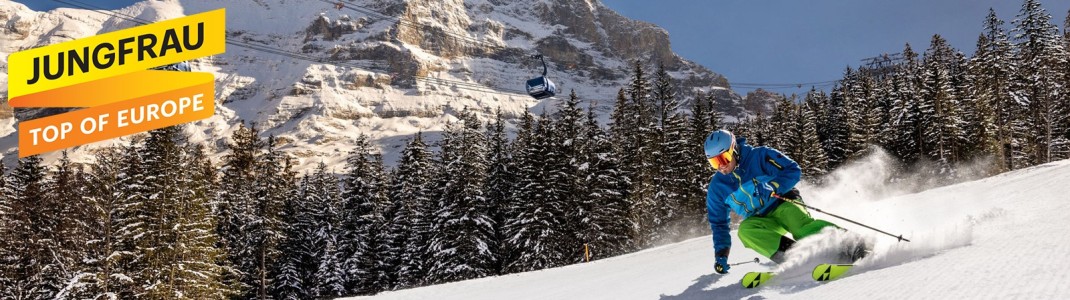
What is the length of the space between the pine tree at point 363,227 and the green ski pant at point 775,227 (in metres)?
40.1

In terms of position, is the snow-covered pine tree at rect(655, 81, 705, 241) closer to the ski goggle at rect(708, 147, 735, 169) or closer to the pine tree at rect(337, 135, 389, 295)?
the pine tree at rect(337, 135, 389, 295)

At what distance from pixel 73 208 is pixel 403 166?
19.0 metres

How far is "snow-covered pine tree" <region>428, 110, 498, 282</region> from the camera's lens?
35.9 meters

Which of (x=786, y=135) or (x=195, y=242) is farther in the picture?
(x=786, y=135)

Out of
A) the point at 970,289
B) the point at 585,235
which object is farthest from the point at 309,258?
the point at 970,289

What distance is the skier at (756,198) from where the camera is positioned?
17.7 feet

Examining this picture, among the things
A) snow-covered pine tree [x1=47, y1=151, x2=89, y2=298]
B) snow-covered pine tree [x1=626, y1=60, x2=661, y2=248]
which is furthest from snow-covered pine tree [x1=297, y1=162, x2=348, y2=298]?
snow-covered pine tree [x1=626, y1=60, x2=661, y2=248]

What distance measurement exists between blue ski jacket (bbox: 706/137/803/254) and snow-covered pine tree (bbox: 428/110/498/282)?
98.4 ft

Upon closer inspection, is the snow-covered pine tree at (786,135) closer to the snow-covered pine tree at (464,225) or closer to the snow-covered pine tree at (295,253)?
the snow-covered pine tree at (464,225)

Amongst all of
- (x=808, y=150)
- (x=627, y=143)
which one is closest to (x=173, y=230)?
(x=627, y=143)

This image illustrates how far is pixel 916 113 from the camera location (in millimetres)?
53156

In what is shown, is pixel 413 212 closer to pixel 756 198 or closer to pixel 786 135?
Answer: pixel 786 135

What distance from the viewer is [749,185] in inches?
223

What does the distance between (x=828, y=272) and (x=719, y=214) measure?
148cm
